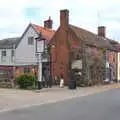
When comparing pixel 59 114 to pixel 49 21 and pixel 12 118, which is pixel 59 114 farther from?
pixel 49 21

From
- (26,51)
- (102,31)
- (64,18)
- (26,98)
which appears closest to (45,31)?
(26,51)

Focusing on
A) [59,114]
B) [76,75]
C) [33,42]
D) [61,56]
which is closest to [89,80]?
[76,75]

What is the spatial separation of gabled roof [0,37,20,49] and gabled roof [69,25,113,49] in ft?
38.0

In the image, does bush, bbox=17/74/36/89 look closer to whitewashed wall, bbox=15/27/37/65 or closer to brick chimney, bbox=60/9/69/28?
brick chimney, bbox=60/9/69/28

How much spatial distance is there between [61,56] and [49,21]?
13175 millimetres

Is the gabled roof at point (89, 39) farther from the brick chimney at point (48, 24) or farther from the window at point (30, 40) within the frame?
the brick chimney at point (48, 24)

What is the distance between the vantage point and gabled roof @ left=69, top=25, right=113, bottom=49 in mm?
52281

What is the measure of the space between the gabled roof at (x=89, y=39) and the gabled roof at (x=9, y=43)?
1158 centimetres

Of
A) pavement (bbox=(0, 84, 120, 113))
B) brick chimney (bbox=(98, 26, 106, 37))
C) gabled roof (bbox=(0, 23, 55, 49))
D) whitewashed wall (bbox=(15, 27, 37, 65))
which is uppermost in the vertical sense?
brick chimney (bbox=(98, 26, 106, 37))

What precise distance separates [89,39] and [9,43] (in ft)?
55.6

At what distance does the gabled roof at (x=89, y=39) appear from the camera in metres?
52.3

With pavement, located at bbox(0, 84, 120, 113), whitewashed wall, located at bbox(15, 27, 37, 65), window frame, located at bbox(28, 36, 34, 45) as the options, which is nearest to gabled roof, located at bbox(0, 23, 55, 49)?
whitewashed wall, located at bbox(15, 27, 37, 65)

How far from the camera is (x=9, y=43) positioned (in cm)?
6694

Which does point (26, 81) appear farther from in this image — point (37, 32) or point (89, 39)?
point (37, 32)
